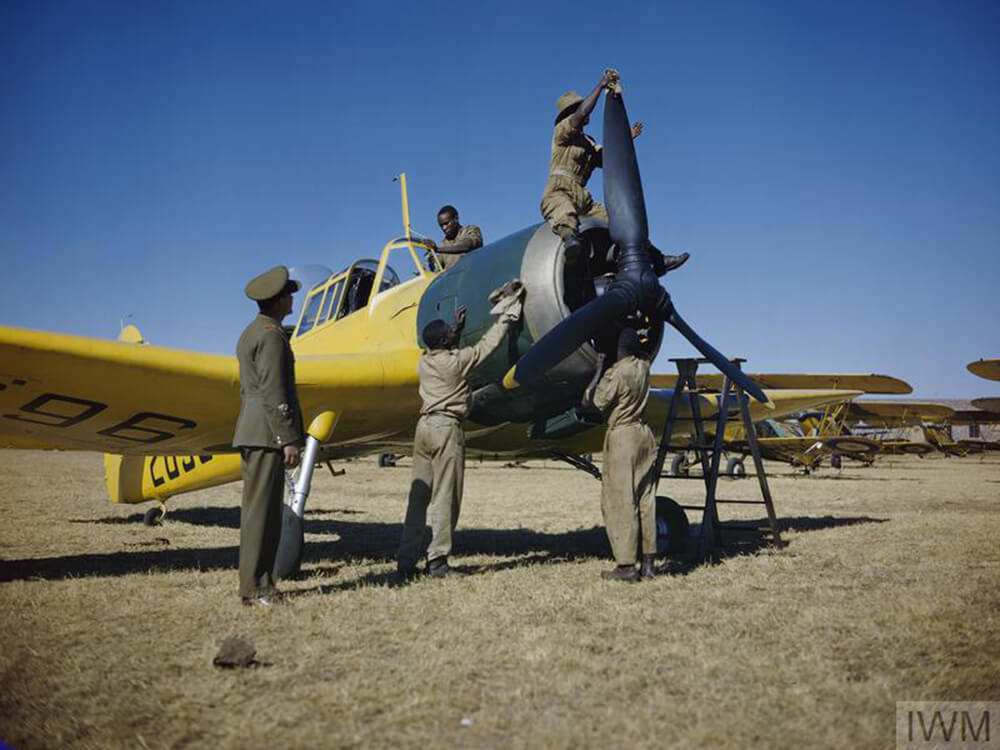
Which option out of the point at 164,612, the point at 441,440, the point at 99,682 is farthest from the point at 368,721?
the point at 441,440

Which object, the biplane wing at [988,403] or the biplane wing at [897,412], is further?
the biplane wing at [897,412]

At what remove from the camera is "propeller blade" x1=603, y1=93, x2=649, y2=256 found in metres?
5.39

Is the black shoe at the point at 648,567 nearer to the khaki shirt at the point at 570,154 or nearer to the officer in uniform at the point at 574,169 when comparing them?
the officer in uniform at the point at 574,169

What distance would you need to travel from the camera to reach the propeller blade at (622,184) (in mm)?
5387

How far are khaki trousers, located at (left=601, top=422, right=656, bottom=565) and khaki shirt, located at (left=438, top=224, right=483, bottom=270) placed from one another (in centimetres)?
281

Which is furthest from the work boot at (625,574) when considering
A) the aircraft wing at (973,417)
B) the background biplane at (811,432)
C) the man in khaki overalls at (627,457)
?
the aircraft wing at (973,417)

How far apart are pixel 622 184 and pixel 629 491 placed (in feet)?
7.96

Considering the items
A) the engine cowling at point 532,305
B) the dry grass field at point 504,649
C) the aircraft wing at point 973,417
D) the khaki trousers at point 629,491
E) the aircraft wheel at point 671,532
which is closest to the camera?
the dry grass field at point 504,649

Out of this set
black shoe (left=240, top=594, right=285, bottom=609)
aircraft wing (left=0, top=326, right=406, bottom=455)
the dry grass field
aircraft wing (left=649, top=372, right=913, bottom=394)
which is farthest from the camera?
aircraft wing (left=649, top=372, right=913, bottom=394)

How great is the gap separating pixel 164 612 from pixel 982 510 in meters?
11.7

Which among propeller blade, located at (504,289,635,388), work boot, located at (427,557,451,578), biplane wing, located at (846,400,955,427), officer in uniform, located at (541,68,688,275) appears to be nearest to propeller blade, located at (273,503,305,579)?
work boot, located at (427,557,451,578)

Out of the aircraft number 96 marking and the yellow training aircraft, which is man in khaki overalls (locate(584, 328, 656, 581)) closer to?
the yellow training aircraft

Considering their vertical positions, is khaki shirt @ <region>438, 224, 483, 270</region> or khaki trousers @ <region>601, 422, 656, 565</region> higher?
khaki shirt @ <region>438, 224, 483, 270</region>

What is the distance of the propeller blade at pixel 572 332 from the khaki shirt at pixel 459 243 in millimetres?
2382
